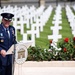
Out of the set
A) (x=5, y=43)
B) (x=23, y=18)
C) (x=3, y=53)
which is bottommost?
(x=3, y=53)

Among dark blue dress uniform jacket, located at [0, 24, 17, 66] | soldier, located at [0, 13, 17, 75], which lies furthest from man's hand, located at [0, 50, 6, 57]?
dark blue dress uniform jacket, located at [0, 24, 17, 66]

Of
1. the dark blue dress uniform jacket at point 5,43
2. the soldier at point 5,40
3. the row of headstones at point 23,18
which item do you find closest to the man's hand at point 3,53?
the soldier at point 5,40

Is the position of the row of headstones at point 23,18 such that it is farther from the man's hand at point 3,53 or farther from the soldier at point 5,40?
the man's hand at point 3,53

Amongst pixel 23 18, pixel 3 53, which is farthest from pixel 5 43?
pixel 23 18

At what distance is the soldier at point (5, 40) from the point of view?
5.98 metres

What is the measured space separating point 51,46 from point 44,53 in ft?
0.95

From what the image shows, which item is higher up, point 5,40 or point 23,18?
point 23,18

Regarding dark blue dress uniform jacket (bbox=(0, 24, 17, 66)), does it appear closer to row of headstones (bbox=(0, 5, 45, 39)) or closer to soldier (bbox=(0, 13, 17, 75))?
soldier (bbox=(0, 13, 17, 75))

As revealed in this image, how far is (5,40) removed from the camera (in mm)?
6059

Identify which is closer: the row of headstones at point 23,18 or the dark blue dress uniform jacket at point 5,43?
the dark blue dress uniform jacket at point 5,43

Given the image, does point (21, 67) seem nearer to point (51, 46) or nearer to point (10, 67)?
point (51, 46)

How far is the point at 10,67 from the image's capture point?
247 inches

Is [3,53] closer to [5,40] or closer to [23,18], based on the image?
[5,40]

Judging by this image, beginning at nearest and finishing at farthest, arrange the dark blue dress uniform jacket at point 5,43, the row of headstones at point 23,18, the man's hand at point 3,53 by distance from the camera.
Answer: the man's hand at point 3,53 < the dark blue dress uniform jacket at point 5,43 < the row of headstones at point 23,18
